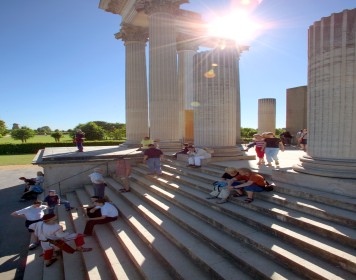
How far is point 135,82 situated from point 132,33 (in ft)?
10.8

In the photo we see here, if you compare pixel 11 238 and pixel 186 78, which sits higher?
pixel 186 78

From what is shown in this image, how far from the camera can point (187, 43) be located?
72.5 ft

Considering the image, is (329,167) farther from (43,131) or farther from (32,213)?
(43,131)

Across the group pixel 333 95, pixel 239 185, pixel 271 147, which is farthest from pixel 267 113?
pixel 239 185

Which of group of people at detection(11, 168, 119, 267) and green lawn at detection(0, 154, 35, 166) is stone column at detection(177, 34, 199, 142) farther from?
green lawn at detection(0, 154, 35, 166)

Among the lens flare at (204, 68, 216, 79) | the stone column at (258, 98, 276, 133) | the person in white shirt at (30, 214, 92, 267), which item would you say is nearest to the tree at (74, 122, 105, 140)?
the stone column at (258, 98, 276, 133)

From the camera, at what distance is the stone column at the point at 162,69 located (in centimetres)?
1445

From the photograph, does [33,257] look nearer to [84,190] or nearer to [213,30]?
[84,190]

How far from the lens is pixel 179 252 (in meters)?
4.91

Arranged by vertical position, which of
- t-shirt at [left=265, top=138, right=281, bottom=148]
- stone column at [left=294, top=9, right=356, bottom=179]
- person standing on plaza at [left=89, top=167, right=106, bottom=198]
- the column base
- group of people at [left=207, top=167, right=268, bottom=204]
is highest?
stone column at [left=294, top=9, right=356, bottom=179]

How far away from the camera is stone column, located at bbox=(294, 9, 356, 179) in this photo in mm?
5453

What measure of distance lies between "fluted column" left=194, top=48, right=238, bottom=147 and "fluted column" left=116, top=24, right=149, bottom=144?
7.84 metres

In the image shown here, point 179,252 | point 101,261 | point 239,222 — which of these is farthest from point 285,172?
point 101,261

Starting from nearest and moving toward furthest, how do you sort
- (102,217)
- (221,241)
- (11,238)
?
(221,241) → (102,217) → (11,238)
